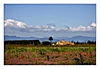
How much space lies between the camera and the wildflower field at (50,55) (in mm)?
5938

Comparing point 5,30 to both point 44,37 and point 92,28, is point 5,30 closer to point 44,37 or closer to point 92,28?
point 44,37

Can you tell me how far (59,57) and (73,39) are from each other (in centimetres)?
38

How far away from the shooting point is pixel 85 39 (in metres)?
5.96

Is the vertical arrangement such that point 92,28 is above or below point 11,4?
below

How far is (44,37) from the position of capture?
5953mm

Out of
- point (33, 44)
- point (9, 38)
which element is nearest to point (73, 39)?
point (33, 44)

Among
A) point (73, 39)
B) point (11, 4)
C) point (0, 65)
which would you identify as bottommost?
point (0, 65)

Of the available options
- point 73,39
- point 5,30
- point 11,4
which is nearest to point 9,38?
point 5,30

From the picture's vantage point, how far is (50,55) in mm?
5969

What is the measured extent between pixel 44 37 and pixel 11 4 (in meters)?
0.77

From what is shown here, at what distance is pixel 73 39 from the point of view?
5.96 m

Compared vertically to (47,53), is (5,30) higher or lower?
higher

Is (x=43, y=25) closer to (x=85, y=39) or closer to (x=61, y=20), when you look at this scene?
(x=61, y=20)

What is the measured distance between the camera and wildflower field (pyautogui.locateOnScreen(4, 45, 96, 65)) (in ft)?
19.5
